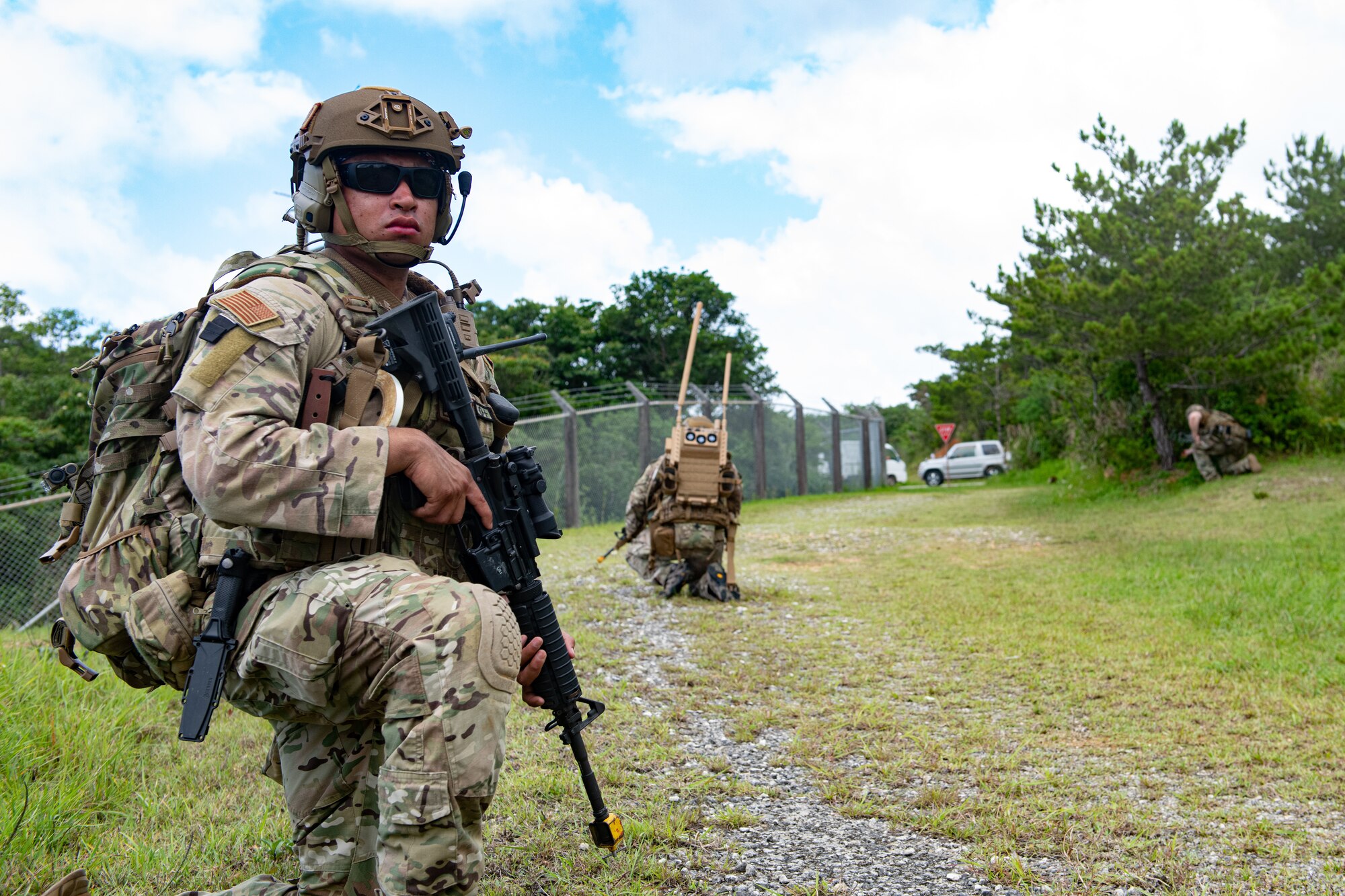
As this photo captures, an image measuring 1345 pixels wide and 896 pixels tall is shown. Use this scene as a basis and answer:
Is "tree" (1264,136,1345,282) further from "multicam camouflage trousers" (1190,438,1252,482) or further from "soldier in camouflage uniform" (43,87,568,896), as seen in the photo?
"soldier in camouflage uniform" (43,87,568,896)

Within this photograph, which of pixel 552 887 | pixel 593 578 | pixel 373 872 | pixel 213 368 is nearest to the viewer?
pixel 213 368

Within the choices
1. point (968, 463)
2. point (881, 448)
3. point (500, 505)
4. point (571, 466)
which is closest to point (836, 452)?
point (881, 448)

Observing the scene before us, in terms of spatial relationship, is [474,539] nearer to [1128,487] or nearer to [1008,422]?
[1128,487]

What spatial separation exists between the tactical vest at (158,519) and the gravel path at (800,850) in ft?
4.53

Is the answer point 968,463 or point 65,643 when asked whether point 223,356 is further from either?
point 968,463

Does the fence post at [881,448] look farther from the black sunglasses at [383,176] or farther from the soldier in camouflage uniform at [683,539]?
the black sunglasses at [383,176]

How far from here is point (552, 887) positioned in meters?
2.86

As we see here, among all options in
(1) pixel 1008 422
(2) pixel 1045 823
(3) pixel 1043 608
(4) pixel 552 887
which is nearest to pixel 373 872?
(4) pixel 552 887

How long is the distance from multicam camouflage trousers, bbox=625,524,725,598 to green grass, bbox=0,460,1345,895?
1.42 feet

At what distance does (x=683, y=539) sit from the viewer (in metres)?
7.99

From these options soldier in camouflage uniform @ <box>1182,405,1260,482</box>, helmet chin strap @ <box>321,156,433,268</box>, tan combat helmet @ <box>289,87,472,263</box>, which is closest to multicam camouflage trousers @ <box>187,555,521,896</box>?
helmet chin strap @ <box>321,156,433,268</box>

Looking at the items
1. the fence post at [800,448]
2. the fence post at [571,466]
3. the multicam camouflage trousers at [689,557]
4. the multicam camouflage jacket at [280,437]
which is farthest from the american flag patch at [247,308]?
the fence post at [800,448]

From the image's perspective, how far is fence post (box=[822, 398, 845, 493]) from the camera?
25.5 m

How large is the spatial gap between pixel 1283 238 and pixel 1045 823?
35554 mm
